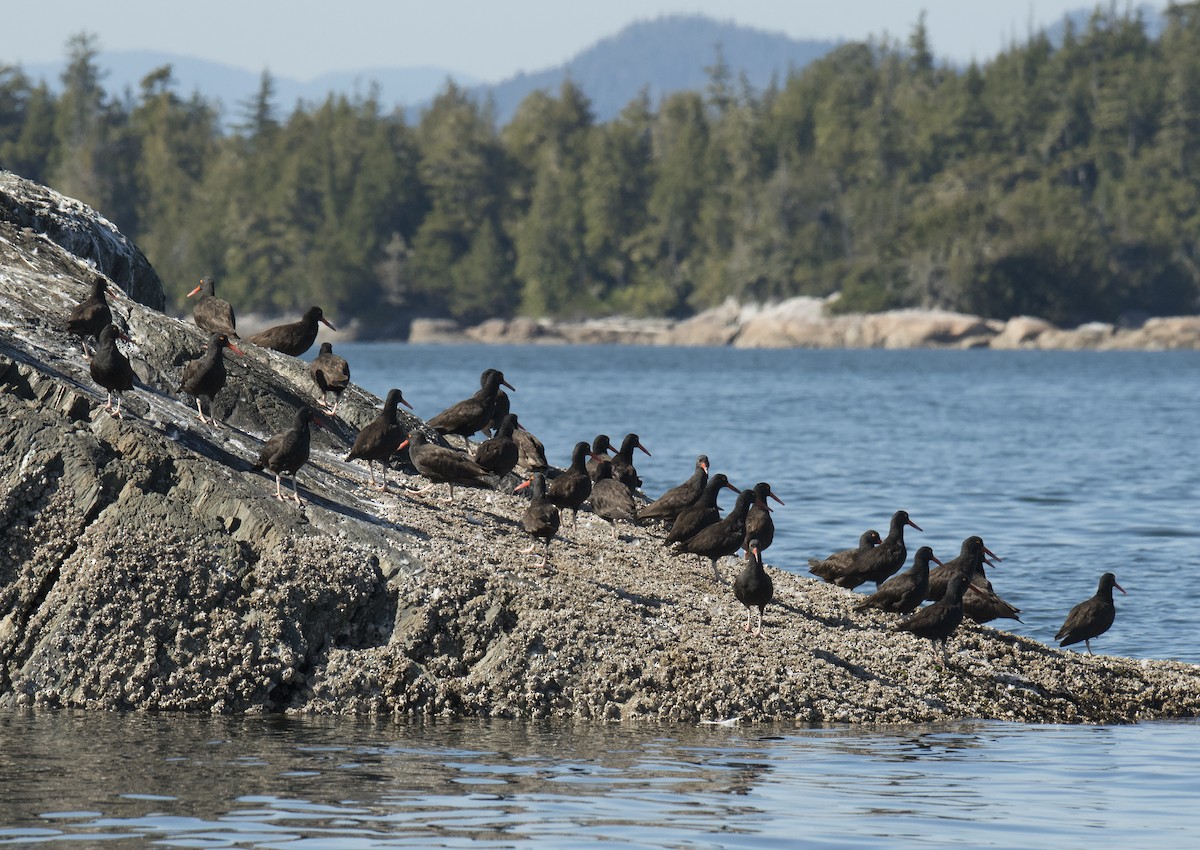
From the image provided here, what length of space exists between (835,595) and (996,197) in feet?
496

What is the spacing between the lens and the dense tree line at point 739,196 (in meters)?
159

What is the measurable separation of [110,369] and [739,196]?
168 m

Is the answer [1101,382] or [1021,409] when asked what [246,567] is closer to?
[1021,409]

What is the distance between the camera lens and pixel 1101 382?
10131 centimetres

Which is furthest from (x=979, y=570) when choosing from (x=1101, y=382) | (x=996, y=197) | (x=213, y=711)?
(x=996, y=197)

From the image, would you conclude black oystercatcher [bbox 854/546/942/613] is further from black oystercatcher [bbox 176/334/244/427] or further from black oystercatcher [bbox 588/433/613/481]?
black oystercatcher [bbox 176/334/244/427]

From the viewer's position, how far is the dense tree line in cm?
15912

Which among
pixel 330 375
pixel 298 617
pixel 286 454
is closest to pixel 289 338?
pixel 330 375

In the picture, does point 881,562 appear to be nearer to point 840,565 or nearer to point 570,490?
point 840,565

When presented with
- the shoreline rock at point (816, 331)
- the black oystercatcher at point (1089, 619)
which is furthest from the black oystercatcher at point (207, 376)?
the shoreline rock at point (816, 331)

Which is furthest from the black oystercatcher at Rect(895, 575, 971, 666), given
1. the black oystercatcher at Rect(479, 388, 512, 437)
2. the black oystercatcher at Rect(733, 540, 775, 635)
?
the black oystercatcher at Rect(479, 388, 512, 437)

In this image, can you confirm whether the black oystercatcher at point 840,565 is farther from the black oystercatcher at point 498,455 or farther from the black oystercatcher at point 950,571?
the black oystercatcher at point 498,455

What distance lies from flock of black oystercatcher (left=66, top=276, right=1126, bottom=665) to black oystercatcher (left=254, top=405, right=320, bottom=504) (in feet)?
0.04

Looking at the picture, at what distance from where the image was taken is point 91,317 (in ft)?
49.6
